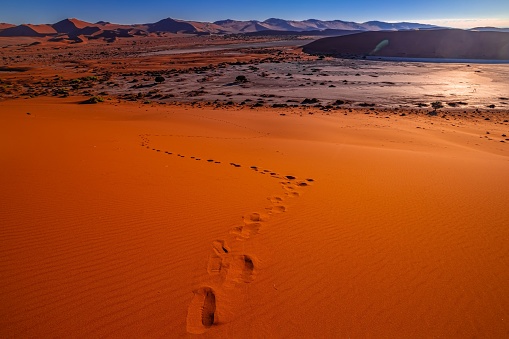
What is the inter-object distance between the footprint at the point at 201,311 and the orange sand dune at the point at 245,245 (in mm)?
13

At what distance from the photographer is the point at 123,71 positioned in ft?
124

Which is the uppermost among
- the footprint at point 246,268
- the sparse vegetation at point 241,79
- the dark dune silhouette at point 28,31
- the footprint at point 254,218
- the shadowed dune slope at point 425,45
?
the dark dune silhouette at point 28,31

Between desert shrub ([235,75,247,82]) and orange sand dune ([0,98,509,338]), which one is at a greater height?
desert shrub ([235,75,247,82])

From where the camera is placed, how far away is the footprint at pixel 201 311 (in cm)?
290

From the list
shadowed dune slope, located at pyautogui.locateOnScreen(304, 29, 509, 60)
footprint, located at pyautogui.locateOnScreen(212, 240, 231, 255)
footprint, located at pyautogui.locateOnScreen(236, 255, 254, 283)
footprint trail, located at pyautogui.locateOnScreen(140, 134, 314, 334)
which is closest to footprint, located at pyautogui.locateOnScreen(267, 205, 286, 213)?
footprint trail, located at pyautogui.locateOnScreen(140, 134, 314, 334)

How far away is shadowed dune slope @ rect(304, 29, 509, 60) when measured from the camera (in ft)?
177

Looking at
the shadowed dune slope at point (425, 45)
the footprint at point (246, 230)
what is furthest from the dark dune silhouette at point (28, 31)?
the footprint at point (246, 230)

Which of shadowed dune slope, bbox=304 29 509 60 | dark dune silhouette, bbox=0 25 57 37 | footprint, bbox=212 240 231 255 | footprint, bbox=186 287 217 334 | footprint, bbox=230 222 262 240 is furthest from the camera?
dark dune silhouette, bbox=0 25 57 37

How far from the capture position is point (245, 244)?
4250mm

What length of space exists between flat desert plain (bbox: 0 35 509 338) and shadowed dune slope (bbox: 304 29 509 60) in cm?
5641

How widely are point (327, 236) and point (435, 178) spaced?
181 inches

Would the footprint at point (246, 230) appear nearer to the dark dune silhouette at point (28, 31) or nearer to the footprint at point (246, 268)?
the footprint at point (246, 268)

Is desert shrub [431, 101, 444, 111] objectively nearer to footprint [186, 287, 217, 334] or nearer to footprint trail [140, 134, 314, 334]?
footprint trail [140, 134, 314, 334]

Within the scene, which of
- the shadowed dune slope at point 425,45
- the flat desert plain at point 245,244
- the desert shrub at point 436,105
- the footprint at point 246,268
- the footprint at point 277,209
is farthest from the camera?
the shadowed dune slope at point 425,45
